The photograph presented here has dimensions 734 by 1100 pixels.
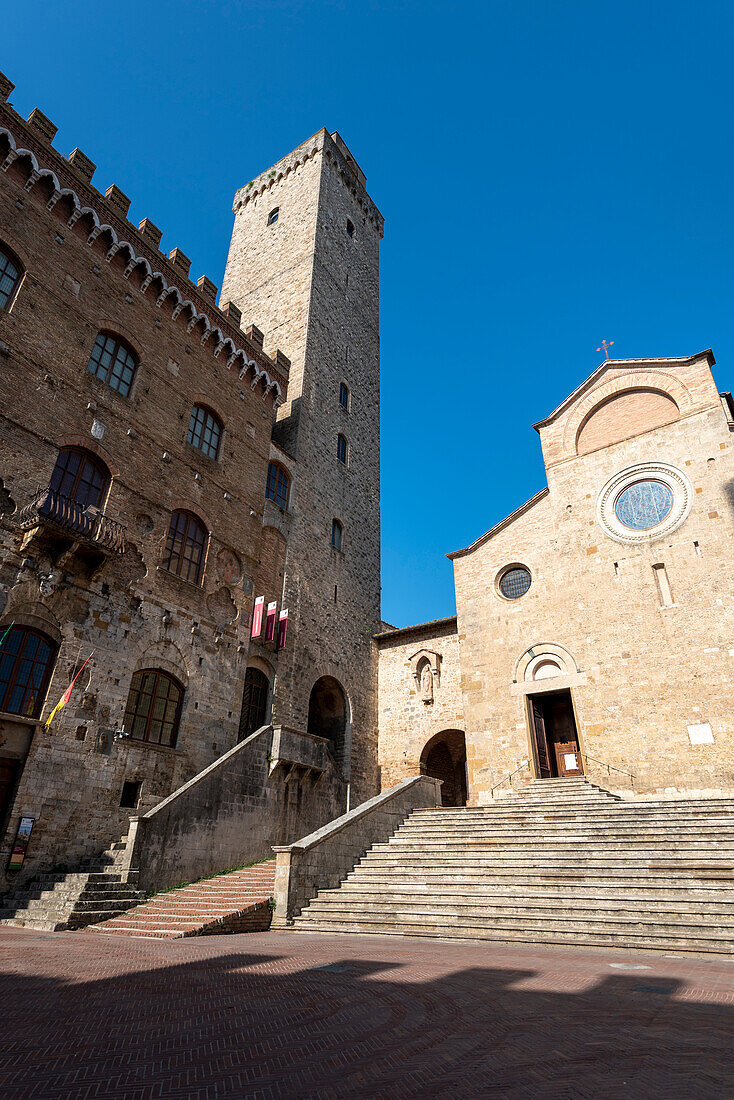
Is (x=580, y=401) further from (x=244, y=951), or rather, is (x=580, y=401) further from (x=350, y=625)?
(x=244, y=951)

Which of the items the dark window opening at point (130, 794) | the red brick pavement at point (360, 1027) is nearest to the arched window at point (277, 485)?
the dark window opening at point (130, 794)

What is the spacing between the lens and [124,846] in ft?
40.1

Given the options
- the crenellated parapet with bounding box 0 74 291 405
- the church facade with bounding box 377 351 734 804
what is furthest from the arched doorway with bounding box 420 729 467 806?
the crenellated parapet with bounding box 0 74 291 405

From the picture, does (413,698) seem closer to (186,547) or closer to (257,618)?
(257,618)

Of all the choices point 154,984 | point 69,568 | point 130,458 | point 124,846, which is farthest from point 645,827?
point 130,458

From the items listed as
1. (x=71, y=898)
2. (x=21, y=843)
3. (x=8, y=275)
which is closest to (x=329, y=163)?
(x=8, y=275)

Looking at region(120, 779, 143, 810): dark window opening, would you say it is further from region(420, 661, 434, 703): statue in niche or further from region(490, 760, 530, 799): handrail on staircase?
region(420, 661, 434, 703): statue in niche

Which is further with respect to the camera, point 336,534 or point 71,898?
point 336,534

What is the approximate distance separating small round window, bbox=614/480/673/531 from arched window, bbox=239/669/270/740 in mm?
12283

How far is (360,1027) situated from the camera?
4520mm

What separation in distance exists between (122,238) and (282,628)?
1194 cm

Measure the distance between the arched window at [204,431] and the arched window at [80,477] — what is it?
345 centimetres

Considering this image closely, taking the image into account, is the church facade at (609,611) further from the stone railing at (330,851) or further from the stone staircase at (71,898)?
the stone staircase at (71,898)

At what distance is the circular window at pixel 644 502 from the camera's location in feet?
58.7
